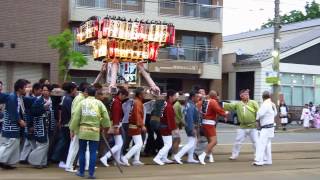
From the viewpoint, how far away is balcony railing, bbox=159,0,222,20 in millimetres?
37938

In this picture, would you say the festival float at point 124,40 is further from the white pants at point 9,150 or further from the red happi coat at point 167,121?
the white pants at point 9,150

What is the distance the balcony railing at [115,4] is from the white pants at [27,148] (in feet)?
74.6

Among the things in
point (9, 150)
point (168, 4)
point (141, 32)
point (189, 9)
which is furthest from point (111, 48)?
point (189, 9)

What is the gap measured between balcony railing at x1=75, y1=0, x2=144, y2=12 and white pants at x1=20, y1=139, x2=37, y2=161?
2274 cm

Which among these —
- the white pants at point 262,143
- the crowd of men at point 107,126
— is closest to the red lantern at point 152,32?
the crowd of men at point 107,126

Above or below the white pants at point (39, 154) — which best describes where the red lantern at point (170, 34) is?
above

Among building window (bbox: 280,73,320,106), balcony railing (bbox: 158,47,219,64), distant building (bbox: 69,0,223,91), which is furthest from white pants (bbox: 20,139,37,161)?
building window (bbox: 280,73,320,106)

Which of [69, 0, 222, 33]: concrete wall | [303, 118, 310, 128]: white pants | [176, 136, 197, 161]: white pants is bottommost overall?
[303, 118, 310, 128]: white pants

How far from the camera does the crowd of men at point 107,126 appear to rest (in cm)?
1173

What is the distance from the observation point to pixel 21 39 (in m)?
32.7

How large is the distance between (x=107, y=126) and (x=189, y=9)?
2752 cm

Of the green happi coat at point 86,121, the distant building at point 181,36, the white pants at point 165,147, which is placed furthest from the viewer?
the distant building at point 181,36

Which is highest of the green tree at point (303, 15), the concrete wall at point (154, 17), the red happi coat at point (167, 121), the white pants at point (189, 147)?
the green tree at point (303, 15)

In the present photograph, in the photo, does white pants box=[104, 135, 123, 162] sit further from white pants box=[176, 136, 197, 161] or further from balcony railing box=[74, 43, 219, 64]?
balcony railing box=[74, 43, 219, 64]
